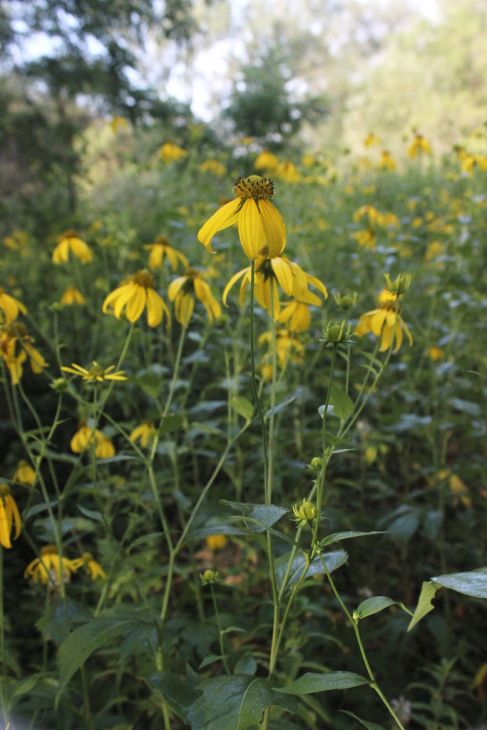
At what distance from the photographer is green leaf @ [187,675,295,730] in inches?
30.1

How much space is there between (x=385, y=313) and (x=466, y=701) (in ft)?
3.82

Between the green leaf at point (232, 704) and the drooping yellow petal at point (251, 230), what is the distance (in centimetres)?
57

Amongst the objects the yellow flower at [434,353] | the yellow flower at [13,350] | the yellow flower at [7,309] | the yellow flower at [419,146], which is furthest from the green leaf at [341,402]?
the yellow flower at [419,146]

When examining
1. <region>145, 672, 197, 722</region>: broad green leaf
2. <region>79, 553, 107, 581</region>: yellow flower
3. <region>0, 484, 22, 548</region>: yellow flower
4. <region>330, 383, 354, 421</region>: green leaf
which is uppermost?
<region>330, 383, 354, 421</region>: green leaf

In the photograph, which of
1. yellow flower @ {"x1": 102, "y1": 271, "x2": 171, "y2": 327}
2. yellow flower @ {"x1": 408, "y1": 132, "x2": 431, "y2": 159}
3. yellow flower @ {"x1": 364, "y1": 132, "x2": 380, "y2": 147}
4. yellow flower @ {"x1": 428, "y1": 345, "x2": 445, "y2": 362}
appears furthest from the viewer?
yellow flower @ {"x1": 364, "y1": 132, "x2": 380, "y2": 147}

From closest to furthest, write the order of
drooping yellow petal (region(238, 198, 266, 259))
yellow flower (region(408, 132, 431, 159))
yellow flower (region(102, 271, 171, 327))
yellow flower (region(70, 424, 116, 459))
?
drooping yellow petal (region(238, 198, 266, 259))
yellow flower (region(102, 271, 171, 327))
yellow flower (region(70, 424, 116, 459))
yellow flower (region(408, 132, 431, 159))

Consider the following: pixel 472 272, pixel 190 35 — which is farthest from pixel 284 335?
pixel 190 35

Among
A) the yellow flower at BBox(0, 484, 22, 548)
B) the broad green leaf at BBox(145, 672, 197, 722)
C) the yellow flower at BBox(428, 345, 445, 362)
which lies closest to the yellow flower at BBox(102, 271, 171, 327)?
the yellow flower at BBox(0, 484, 22, 548)

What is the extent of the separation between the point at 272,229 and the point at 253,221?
3 centimetres

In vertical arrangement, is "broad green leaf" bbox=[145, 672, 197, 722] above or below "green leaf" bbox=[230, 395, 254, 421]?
below

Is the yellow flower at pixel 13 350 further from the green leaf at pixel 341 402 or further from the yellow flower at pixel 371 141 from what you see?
the yellow flower at pixel 371 141

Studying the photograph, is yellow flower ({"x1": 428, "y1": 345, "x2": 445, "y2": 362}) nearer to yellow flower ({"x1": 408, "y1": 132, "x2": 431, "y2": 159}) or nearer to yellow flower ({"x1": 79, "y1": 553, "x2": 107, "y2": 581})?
yellow flower ({"x1": 79, "y1": 553, "x2": 107, "y2": 581})

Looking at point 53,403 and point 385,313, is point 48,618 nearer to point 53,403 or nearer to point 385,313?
point 385,313

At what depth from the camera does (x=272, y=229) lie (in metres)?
0.88
